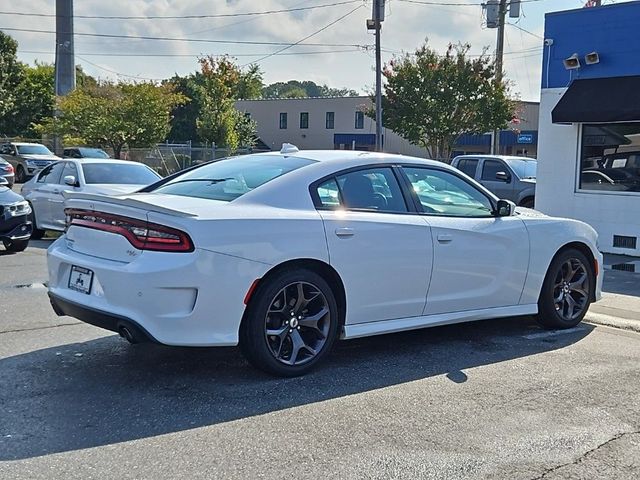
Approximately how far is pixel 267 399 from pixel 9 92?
185 feet

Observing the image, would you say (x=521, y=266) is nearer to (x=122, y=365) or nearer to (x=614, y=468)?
(x=614, y=468)

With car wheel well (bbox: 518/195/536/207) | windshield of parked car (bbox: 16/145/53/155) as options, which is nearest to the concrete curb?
car wheel well (bbox: 518/195/536/207)

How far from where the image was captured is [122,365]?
5.28 meters

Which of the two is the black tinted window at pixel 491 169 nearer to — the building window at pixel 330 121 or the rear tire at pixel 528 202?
the rear tire at pixel 528 202

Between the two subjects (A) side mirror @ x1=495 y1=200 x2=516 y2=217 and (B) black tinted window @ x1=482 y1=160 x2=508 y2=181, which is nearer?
(A) side mirror @ x1=495 y1=200 x2=516 y2=217

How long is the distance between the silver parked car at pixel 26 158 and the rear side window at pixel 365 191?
88.9 ft

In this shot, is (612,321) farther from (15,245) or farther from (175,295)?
(15,245)

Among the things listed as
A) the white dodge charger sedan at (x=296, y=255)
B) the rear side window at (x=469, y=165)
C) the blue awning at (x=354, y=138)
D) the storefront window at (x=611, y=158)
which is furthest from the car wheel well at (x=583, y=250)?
the blue awning at (x=354, y=138)

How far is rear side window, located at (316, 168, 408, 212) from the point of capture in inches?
210

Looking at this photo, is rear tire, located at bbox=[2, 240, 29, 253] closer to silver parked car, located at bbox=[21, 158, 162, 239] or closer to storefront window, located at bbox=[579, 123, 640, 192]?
silver parked car, located at bbox=[21, 158, 162, 239]

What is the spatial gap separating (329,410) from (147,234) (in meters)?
1.58

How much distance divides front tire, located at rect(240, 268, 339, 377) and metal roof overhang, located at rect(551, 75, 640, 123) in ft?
28.5

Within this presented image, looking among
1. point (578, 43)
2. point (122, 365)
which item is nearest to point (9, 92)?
point (578, 43)

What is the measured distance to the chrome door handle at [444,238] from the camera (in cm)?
569
